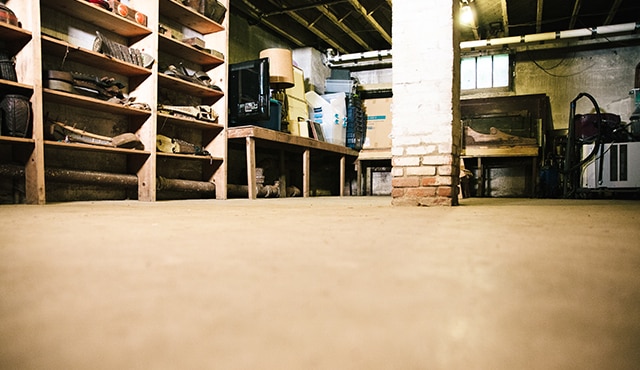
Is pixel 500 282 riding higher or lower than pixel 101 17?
lower

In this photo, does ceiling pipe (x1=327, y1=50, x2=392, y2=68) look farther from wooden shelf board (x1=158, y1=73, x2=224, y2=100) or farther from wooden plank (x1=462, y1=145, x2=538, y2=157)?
wooden shelf board (x1=158, y1=73, x2=224, y2=100)

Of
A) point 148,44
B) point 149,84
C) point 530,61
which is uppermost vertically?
point 530,61

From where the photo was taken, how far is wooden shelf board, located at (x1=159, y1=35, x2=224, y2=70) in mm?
3816

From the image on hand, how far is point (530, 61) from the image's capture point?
7.05 m

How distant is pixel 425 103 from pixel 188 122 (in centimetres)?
235

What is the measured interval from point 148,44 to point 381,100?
167 inches

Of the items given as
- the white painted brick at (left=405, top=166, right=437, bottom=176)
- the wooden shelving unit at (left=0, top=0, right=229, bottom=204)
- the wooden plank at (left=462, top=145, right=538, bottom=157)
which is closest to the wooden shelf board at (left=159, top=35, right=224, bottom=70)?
the wooden shelving unit at (left=0, top=0, right=229, bottom=204)

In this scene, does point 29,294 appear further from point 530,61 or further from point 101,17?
point 530,61

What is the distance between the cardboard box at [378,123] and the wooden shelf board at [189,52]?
10.3 ft

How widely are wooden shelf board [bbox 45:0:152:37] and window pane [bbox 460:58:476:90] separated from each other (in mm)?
5474

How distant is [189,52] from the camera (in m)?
4.07

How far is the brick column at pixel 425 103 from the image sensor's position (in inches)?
107

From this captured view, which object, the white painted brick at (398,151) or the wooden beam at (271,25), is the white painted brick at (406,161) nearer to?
the white painted brick at (398,151)

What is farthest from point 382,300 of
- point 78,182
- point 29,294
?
point 78,182
